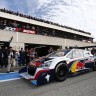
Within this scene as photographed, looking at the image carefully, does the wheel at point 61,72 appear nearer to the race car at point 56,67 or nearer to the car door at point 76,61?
the race car at point 56,67

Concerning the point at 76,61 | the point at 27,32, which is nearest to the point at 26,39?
the point at 27,32

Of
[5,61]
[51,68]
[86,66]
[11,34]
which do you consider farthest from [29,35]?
[51,68]

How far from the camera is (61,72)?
25.3 feet

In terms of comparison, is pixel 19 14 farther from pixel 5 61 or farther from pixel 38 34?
pixel 5 61

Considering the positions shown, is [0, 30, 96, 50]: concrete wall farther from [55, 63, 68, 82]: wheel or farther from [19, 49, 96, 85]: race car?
[55, 63, 68, 82]: wheel

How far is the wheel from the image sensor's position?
7.42 meters

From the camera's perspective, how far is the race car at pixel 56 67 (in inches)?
273

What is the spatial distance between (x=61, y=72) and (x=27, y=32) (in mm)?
16220

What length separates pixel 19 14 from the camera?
2670cm

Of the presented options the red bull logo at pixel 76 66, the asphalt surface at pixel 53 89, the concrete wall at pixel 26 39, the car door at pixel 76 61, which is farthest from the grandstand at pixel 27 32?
the asphalt surface at pixel 53 89

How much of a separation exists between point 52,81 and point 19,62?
8.07m

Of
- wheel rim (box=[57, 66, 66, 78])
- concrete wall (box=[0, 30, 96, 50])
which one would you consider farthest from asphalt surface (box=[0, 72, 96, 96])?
concrete wall (box=[0, 30, 96, 50])

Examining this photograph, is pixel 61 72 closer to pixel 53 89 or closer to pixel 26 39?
pixel 53 89

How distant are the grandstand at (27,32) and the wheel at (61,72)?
24.7 feet
